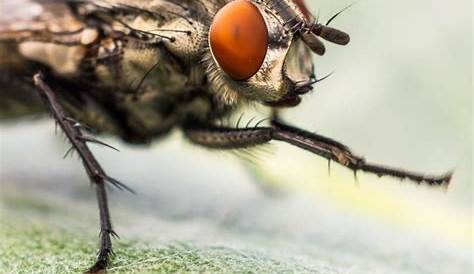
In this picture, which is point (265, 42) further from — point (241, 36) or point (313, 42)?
point (313, 42)

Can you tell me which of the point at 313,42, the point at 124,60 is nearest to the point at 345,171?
the point at 124,60

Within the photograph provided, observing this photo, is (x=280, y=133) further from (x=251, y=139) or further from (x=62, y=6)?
(x=62, y=6)

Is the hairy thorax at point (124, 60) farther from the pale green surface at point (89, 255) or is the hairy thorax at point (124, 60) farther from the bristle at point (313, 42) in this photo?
the pale green surface at point (89, 255)

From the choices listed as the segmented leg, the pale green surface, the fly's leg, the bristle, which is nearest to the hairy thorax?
the fly's leg

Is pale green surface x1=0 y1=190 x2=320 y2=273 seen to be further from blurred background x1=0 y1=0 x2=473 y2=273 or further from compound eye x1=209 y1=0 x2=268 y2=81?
compound eye x1=209 y1=0 x2=268 y2=81

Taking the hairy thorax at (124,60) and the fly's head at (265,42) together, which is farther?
the hairy thorax at (124,60)

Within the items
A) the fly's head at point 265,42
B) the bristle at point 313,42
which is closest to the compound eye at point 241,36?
the fly's head at point 265,42

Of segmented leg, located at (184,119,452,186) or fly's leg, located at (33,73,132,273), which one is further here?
fly's leg, located at (33,73,132,273)
